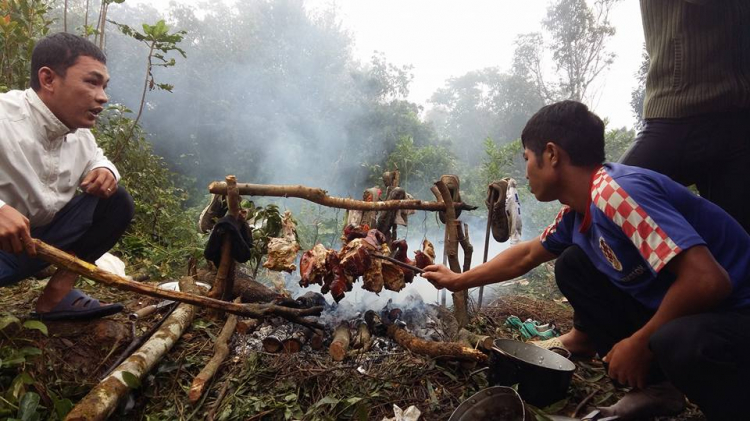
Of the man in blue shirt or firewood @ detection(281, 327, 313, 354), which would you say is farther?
firewood @ detection(281, 327, 313, 354)

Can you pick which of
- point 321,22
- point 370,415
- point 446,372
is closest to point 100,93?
point 370,415

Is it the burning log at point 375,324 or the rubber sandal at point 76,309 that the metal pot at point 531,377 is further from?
the rubber sandal at point 76,309

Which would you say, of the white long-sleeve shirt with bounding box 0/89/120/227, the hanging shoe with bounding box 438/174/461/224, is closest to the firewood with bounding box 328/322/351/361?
the hanging shoe with bounding box 438/174/461/224

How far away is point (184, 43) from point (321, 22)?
815 cm

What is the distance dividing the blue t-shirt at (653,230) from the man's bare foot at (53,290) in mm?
3855

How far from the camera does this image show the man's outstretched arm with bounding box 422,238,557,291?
9.45 feet

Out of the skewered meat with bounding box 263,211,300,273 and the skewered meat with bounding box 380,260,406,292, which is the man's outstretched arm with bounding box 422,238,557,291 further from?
the skewered meat with bounding box 263,211,300,273

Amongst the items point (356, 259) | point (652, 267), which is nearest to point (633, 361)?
point (652, 267)

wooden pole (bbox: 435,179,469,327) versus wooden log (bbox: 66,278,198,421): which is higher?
wooden pole (bbox: 435,179,469,327)

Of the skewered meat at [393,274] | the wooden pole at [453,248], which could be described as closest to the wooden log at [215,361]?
the skewered meat at [393,274]

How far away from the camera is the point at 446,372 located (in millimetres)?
2818

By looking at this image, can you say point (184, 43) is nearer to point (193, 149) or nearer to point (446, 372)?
point (193, 149)

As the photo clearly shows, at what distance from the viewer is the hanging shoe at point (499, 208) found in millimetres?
4039

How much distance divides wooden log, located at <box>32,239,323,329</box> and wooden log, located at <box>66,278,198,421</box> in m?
0.52
